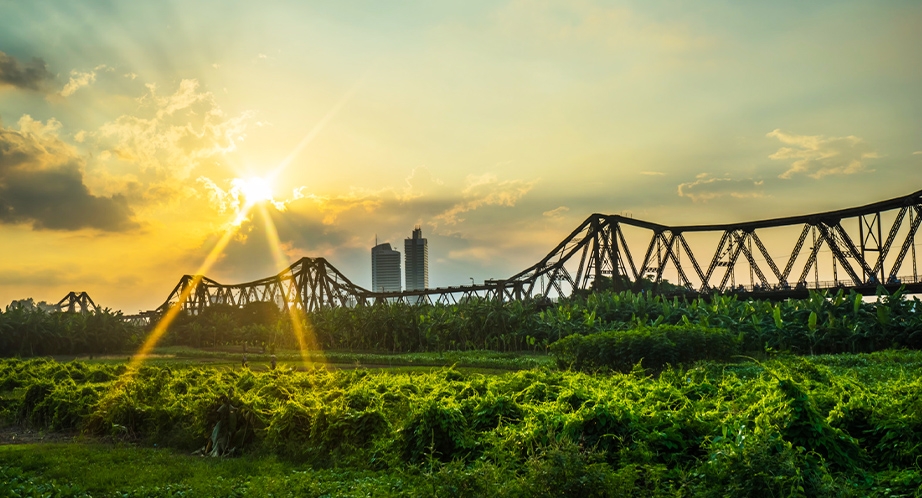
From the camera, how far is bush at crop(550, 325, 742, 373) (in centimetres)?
2508

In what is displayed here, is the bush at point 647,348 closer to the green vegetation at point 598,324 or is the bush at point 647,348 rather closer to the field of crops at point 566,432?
the green vegetation at point 598,324

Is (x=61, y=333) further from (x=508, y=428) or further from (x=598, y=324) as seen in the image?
(x=508, y=428)

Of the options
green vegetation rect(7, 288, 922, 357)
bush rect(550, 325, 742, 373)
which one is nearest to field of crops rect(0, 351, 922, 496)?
bush rect(550, 325, 742, 373)

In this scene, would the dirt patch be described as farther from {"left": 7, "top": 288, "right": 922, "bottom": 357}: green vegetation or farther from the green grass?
{"left": 7, "top": 288, "right": 922, "bottom": 357}: green vegetation

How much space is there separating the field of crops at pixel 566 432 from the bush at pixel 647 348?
7310mm

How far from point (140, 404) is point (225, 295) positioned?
104m

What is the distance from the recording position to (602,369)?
25234 mm

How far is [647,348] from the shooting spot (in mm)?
25078

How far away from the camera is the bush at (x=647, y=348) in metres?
25.1

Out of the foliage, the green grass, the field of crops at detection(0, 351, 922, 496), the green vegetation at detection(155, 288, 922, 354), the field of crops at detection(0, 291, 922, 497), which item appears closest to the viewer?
the field of crops at detection(0, 351, 922, 496)

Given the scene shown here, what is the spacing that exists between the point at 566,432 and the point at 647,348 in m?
15.5

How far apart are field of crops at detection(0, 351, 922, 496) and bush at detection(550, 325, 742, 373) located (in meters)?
7.31

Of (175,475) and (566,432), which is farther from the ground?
(566,432)

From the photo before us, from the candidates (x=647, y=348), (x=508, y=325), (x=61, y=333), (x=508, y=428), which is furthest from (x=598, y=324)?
(x=61, y=333)
